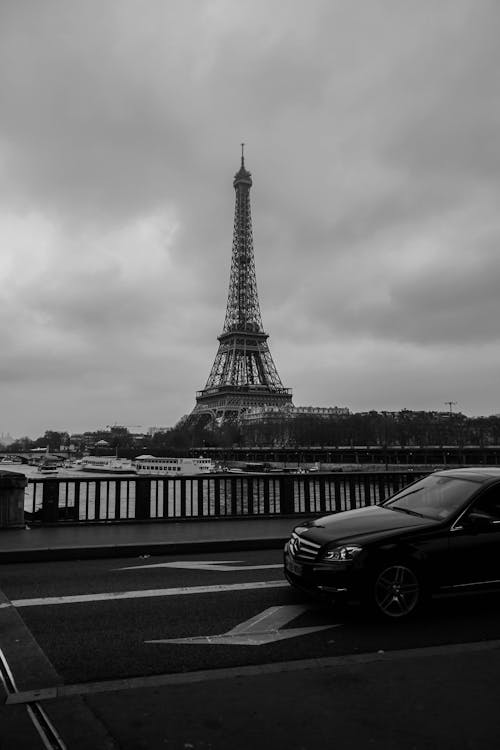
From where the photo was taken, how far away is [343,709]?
13.6 feet

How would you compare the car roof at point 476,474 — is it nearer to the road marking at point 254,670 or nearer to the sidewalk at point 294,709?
the road marking at point 254,670

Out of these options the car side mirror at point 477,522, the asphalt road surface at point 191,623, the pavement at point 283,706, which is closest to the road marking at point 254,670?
the pavement at point 283,706

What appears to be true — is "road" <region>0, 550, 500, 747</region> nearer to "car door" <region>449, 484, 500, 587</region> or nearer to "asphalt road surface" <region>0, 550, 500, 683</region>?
"asphalt road surface" <region>0, 550, 500, 683</region>

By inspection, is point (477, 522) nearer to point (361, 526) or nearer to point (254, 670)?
point (361, 526)

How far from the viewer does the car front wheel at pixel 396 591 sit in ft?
20.4

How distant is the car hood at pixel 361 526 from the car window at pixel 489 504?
1.84 feet

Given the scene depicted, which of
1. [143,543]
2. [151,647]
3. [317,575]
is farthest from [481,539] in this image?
[143,543]

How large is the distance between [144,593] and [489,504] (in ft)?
14.4

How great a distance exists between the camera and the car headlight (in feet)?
20.6

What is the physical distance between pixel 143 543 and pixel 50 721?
6447mm

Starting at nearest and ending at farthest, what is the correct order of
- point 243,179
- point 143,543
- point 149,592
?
1. point 149,592
2. point 143,543
3. point 243,179

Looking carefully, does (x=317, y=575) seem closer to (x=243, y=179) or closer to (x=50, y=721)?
(x=50, y=721)

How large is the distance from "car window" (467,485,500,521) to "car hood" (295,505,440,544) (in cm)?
56

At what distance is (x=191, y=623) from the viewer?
623cm
